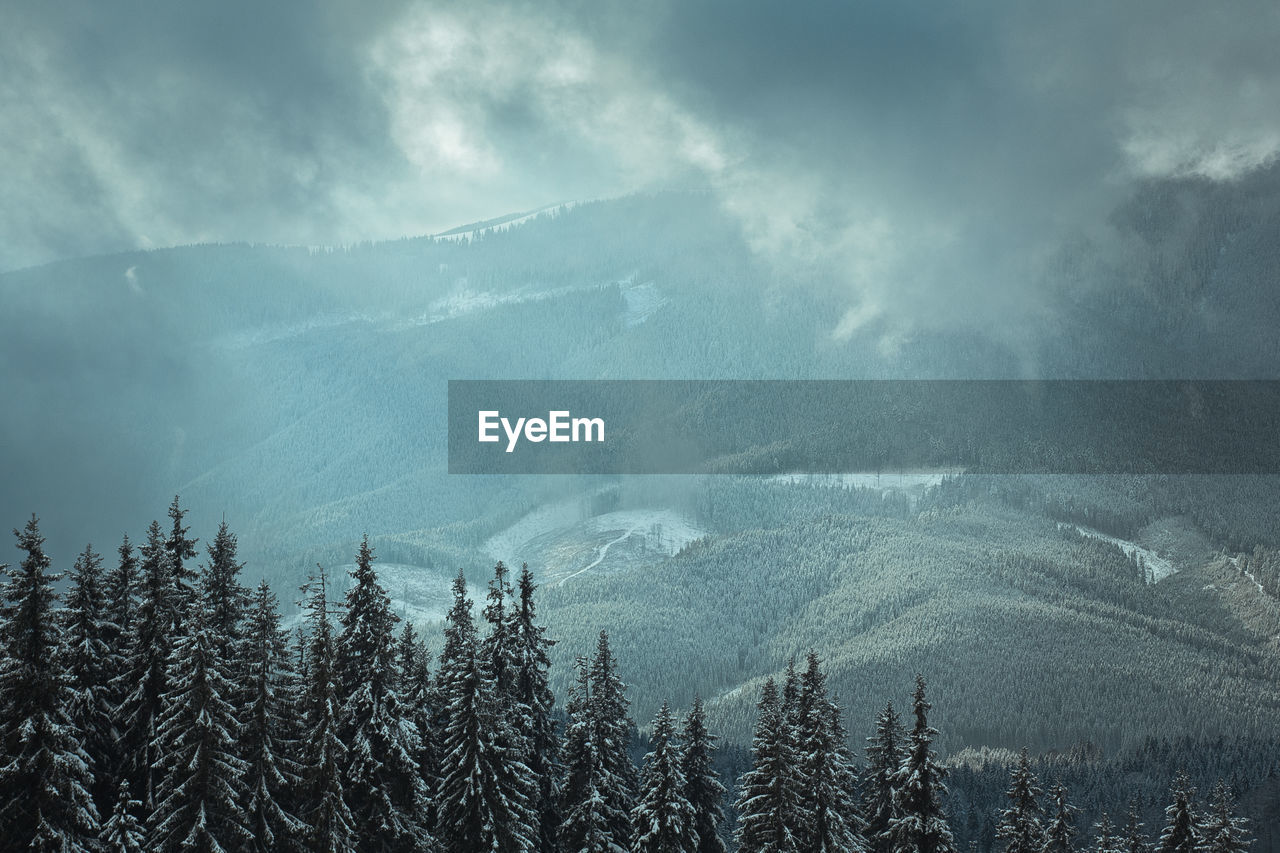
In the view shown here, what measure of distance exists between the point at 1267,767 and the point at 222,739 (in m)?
183

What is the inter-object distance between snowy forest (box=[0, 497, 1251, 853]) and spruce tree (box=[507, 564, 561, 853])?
131mm

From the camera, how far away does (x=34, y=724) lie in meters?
36.0

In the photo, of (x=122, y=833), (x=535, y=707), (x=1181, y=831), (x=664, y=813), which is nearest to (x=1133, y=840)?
(x=1181, y=831)

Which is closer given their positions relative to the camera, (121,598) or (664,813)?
(121,598)

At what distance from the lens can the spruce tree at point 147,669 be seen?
42312mm

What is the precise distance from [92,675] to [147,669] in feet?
7.10

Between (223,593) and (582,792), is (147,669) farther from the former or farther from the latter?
(582,792)

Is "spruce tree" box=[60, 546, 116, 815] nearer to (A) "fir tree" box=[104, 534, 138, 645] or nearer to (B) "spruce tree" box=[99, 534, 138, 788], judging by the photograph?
(B) "spruce tree" box=[99, 534, 138, 788]

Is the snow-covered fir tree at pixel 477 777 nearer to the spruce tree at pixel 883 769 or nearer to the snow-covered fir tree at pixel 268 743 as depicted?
the snow-covered fir tree at pixel 268 743

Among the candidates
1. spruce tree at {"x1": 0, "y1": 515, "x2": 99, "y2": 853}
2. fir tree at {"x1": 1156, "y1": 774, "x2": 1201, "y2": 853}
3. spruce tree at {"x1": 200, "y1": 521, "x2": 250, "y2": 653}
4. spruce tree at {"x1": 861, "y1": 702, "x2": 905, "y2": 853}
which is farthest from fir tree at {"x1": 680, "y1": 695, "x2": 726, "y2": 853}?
spruce tree at {"x1": 0, "y1": 515, "x2": 99, "y2": 853}

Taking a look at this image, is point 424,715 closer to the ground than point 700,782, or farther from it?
farther from it

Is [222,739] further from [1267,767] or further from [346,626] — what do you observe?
[1267,767]

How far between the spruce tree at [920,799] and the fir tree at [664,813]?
9408 millimetres

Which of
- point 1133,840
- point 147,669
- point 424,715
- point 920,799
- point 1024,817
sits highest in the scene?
point 147,669
